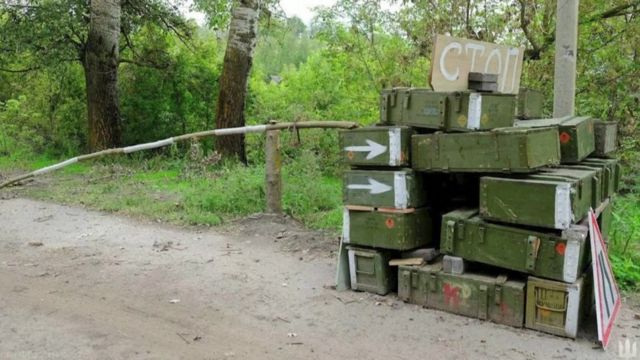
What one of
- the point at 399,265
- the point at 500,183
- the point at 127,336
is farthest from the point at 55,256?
the point at 500,183

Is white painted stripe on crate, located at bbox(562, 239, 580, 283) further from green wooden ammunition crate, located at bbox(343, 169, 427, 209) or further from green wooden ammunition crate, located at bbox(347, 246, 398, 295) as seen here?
green wooden ammunition crate, located at bbox(347, 246, 398, 295)

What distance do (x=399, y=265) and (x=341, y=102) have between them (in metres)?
9.10

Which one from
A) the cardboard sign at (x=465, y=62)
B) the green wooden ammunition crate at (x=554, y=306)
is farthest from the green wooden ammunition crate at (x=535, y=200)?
the cardboard sign at (x=465, y=62)

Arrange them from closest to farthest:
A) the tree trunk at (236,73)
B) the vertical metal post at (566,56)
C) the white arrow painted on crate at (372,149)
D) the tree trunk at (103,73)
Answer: the white arrow painted on crate at (372,149), the vertical metal post at (566,56), the tree trunk at (236,73), the tree trunk at (103,73)

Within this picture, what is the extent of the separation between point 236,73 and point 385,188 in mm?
7252

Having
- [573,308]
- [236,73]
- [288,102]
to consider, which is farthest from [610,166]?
[288,102]

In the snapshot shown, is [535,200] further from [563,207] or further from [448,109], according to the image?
[448,109]

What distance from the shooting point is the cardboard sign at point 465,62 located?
4836 mm

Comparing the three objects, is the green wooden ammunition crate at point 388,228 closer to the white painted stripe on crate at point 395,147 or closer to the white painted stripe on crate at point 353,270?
the white painted stripe on crate at point 353,270

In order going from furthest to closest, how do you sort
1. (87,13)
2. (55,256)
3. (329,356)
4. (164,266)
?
(87,13)
(55,256)
(164,266)
(329,356)

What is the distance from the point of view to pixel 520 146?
4484mm

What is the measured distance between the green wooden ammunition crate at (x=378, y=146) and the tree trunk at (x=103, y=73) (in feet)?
30.2

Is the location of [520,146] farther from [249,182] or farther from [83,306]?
[249,182]

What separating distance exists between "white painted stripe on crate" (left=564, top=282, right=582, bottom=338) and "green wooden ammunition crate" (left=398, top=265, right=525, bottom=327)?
12.9 inches
